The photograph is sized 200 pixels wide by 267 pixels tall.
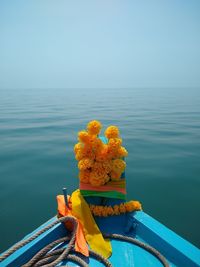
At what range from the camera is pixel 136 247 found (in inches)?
91.0

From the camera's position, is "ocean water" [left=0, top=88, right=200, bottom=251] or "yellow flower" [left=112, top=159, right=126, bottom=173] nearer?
"yellow flower" [left=112, top=159, right=126, bottom=173]

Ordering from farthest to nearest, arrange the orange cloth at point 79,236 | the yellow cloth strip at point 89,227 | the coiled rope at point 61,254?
the yellow cloth strip at point 89,227 < the orange cloth at point 79,236 < the coiled rope at point 61,254

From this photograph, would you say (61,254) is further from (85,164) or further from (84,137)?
(84,137)

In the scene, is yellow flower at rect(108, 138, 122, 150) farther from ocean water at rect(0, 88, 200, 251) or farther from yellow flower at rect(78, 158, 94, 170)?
ocean water at rect(0, 88, 200, 251)

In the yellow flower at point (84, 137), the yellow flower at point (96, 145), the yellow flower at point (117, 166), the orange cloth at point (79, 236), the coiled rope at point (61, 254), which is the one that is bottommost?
the coiled rope at point (61, 254)

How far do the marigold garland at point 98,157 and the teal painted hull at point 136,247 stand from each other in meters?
0.53

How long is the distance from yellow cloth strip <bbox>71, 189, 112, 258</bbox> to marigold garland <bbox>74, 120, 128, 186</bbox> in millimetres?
244

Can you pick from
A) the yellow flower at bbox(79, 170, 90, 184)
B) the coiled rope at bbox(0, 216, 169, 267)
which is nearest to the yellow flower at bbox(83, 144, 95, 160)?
the yellow flower at bbox(79, 170, 90, 184)

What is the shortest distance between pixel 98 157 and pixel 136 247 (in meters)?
1.01

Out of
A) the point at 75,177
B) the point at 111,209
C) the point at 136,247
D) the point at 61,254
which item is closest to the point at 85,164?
the point at 111,209

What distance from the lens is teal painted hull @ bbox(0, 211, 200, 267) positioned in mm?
2070

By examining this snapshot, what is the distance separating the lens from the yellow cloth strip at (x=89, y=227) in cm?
226

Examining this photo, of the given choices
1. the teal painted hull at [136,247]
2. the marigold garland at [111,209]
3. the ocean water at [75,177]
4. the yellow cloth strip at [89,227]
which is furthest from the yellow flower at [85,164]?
the ocean water at [75,177]

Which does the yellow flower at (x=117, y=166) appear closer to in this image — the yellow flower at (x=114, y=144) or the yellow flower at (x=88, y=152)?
the yellow flower at (x=114, y=144)
